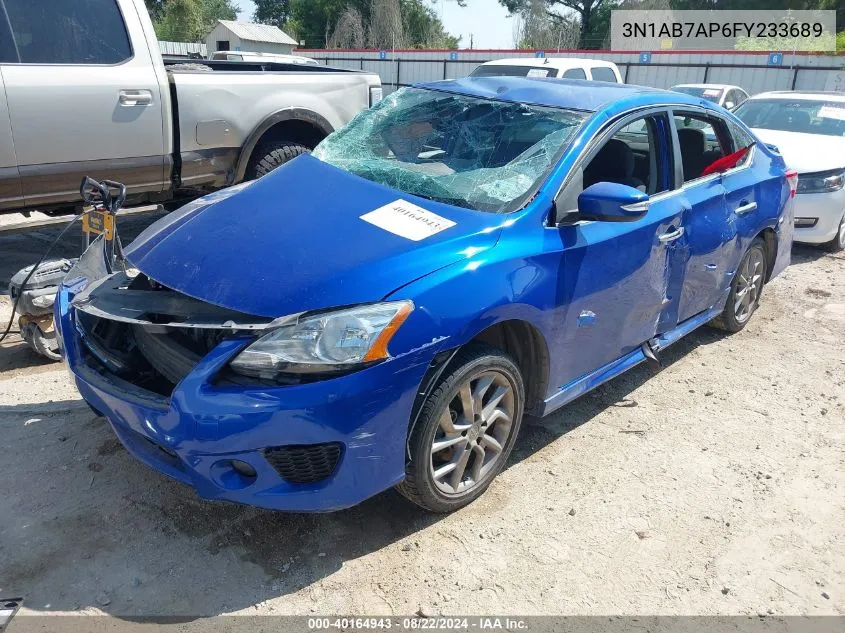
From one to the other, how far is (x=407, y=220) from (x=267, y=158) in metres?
3.64

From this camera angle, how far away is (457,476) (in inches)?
116

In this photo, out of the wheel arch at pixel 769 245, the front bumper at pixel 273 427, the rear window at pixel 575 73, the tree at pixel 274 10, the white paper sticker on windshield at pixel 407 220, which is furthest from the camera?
the tree at pixel 274 10

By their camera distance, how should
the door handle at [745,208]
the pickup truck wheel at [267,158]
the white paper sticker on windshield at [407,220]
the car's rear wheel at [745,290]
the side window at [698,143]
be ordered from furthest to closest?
the pickup truck wheel at [267,158], the car's rear wheel at [745,290], the door handle at [745,208], the side window at [698,143], the white paper sticker on windshield at [407,220]

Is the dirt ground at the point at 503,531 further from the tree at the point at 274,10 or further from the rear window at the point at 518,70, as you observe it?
the tree at the point at 274,10

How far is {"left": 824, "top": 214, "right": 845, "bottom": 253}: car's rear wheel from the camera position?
24.3 ft

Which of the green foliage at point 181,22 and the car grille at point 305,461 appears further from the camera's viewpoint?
the green foliage at point 181,22

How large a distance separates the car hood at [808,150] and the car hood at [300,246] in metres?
5.19

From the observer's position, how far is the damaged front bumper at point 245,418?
2381mm

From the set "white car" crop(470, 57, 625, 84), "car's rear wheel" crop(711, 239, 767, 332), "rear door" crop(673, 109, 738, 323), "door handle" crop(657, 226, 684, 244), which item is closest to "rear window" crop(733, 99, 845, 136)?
"white car" crop(470, 57, 625, 84)

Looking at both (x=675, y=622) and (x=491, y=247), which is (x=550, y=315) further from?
(x=675, y=622)

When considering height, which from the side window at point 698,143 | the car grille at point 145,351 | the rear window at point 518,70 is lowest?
the car grille at point 145,351

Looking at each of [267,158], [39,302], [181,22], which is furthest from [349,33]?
[39,302]

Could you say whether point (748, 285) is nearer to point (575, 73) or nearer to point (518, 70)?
point (575, 73)

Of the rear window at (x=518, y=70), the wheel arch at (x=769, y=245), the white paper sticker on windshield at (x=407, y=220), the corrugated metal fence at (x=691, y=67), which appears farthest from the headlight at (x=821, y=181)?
the corrugated metal fence at (x=691, y=67)
